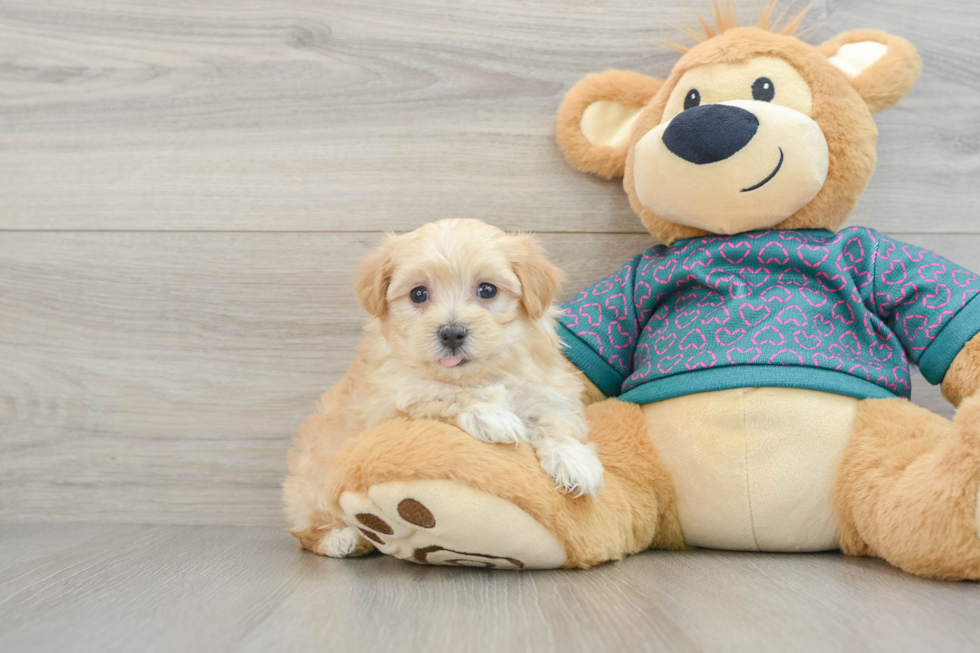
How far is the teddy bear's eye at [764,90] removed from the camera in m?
1.29

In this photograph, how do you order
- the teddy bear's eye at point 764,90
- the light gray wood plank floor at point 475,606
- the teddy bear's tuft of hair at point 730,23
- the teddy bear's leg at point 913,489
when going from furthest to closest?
1. the teddy bear's tuft of hair at point 730,23
2. the teddy bear's eye at point 764,90
3. the teddy bear's leg at point 913,489
4. the light gray wood plank floor at point 475,606

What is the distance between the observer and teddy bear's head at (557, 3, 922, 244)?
123cm

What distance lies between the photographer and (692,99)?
52.3 inches

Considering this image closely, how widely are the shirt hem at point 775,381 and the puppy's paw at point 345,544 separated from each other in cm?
63

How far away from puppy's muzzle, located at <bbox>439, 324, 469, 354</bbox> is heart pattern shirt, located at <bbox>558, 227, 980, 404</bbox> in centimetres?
34

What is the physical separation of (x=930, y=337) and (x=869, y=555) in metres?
0.40

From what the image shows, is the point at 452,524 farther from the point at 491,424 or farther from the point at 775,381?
the point at 775,381

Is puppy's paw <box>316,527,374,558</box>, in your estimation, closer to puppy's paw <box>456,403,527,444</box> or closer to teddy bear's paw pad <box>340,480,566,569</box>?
teddy bear's paw pad <box>340,480,566,569</box>

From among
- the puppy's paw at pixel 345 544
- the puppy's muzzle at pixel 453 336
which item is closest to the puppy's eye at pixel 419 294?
the puppy's muzzle at pixel 453 336

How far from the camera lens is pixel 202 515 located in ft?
5.35

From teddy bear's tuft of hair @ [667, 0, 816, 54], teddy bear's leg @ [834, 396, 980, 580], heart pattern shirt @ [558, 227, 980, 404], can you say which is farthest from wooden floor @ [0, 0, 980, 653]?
teddy bear's leg @ [834, 396, 980, 580]

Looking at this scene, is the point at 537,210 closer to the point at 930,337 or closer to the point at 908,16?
the point at 930,337

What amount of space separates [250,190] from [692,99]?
1.02 m

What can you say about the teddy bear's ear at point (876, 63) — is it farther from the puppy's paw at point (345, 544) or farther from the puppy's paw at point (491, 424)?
the puppy's paw at point (345, 544)
